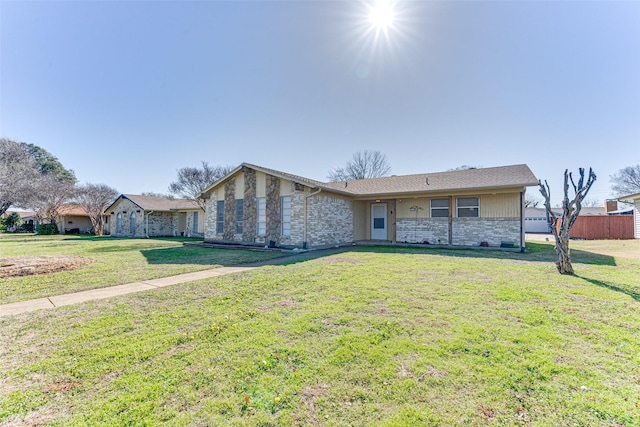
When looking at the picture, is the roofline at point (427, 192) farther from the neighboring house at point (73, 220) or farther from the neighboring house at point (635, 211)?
Result: the neighboring house at point (73, 220)

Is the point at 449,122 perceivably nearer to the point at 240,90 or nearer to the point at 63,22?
the point at 240,90

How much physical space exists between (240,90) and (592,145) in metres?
20.5

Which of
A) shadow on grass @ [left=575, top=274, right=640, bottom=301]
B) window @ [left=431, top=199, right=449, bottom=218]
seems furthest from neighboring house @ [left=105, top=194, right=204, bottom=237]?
shadow on grass @ [left=575, top=274, right=640, bottom=301]

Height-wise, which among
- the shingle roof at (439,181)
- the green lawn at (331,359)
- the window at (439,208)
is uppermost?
the shingle roof at (439,181)

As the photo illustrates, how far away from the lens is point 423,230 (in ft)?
48.7

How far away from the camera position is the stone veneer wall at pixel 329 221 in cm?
1295

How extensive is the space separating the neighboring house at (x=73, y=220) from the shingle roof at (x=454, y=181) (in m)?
34.6

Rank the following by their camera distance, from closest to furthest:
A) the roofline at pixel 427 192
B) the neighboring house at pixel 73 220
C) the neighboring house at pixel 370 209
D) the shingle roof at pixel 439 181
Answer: the roofline at pixel 427 192, the shingle roof at pixel 439 181, the neighboring house at pixel 370 209, the neighboring house at pixel 73 220

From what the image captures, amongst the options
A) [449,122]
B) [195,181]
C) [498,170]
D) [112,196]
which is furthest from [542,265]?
[112,196]

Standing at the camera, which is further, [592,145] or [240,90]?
[592,145]

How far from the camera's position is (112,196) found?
32594mm

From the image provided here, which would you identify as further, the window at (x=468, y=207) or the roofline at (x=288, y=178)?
the window at (x=468, y=207)

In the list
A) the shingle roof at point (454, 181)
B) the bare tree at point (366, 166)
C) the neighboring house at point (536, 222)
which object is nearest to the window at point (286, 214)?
the shingle roof at point (454, 181)

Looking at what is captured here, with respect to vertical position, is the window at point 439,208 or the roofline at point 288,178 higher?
the roofline at point 288,178
